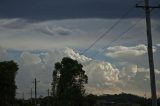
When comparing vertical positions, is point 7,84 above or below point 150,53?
above

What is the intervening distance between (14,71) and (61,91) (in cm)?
2388

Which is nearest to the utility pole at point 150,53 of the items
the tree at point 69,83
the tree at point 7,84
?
the tree at point 69,83

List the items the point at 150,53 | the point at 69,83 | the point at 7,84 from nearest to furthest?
1. the point at 150,53
2. the point at 69,83
3. the point at 7,84

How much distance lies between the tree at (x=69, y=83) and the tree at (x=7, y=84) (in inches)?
618

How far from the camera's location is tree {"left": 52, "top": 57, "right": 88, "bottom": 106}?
9184 cm

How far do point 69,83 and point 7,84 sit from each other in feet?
71.4

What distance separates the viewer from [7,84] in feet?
364

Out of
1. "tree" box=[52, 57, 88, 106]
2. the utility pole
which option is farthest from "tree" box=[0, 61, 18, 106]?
the utility pole

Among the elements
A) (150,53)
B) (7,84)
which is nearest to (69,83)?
(7,84)

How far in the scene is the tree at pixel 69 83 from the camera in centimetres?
9184

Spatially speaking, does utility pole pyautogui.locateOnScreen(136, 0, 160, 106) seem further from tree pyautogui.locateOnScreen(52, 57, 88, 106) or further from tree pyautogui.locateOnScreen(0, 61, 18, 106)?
tree pyautogui.locateOnScreen(0, 61, 18, 106)

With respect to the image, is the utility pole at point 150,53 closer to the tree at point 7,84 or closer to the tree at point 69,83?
the tree at point 69,83

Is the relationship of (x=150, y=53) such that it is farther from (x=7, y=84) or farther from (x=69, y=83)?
(x=7, y=84)

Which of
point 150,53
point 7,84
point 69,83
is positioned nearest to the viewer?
point 150,53
